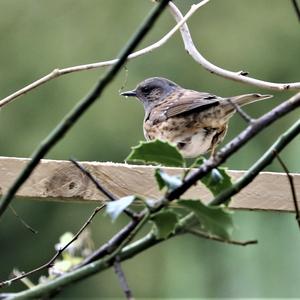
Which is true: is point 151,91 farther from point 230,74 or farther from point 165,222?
point 165,222

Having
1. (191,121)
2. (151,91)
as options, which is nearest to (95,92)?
(191,121)

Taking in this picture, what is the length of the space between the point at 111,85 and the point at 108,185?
723cm

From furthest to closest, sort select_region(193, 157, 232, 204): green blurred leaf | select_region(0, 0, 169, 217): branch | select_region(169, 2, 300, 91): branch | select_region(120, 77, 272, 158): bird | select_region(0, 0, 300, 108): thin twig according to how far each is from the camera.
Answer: select_region(120, 77, 272, 158): bird, select_region(169, 2, 300, 91): branch, select_region(0, 0, 300, 108): thin twig, select_region(193, 157, 232, 204): green blurred leaf, select_region(0, 0, 169, 217): branch

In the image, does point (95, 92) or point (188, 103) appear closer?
point (95, 92)

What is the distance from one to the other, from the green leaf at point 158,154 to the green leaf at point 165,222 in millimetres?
84

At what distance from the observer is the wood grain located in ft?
5.25

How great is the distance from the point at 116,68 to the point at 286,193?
3.19 ft

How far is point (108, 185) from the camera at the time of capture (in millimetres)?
1618

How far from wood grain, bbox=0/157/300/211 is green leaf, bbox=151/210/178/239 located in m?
0.85

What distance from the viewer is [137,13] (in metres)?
11.4

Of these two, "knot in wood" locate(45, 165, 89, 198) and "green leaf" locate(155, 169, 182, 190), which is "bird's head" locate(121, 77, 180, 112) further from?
"green leaf" locate(155, 169, 182, 190)

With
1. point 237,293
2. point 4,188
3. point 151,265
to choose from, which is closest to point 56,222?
point 151,265

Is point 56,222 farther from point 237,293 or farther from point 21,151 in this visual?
point 237,293

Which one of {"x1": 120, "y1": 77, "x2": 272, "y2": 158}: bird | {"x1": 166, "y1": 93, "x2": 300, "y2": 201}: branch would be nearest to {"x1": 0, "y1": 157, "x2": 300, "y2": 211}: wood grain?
{"x1": 166, "y1": 93, "x2": 300, "y2": 201}: branch
